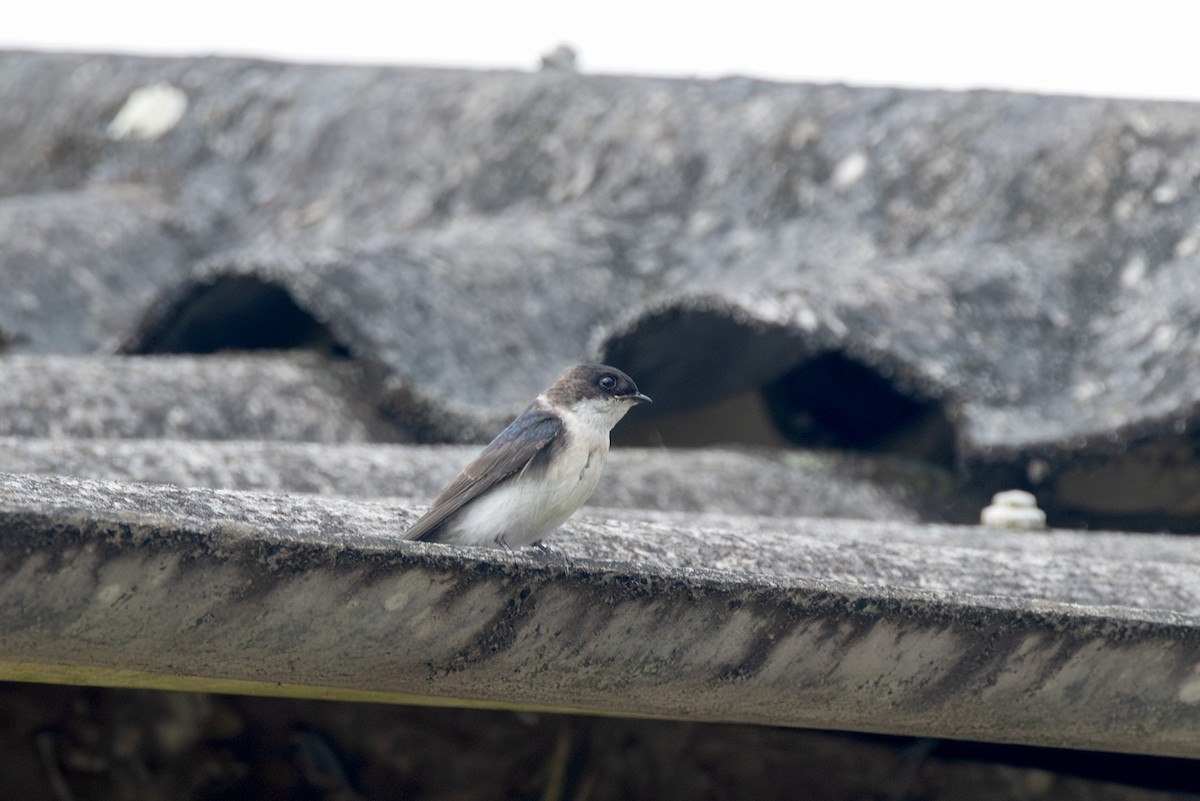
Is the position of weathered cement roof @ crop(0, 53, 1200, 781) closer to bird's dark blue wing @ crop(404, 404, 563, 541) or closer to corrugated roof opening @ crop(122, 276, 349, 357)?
corrugated roof opening @ crop(122, 276, 349, 357)

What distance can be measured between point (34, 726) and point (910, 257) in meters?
4.13

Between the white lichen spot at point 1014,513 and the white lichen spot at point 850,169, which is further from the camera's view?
the white lichen spot at point 850,169

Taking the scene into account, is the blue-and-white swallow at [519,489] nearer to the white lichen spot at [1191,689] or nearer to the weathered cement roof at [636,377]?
the weathered cement roof at [636,377]

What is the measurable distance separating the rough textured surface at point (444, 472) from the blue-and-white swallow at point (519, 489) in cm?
65

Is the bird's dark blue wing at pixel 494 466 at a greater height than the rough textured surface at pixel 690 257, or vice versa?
the rough textured surface at pixel 690 257

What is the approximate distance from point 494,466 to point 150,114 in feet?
25.2

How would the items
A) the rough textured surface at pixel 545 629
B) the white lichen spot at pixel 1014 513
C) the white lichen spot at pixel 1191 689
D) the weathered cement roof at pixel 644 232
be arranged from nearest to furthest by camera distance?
the rough textured surface at pixel 545 629, the white lichen spot at pixel 1191 689, the white lichen spot at pixel 1014 513, the weathered cement roof at pixel 644 232

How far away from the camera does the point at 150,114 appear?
34.1 feet

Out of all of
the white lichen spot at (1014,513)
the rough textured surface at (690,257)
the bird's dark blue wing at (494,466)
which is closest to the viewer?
the bird's dark blue wing at (494,466)

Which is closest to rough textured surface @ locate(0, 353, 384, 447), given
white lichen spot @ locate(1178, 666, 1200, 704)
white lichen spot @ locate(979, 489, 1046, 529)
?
white lichen spot @ locate(979, 489, 1046, 529)

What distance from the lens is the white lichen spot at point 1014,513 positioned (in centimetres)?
469

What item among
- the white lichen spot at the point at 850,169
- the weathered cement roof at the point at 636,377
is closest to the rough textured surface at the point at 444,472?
the weathered cement roof at the point at 636,377

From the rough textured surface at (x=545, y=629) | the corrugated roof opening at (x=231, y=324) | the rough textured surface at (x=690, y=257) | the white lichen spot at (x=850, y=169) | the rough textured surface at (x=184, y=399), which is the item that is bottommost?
the rough textured surface at (x=545, y=629)

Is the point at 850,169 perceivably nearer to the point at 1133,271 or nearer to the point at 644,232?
the point at 644,232
